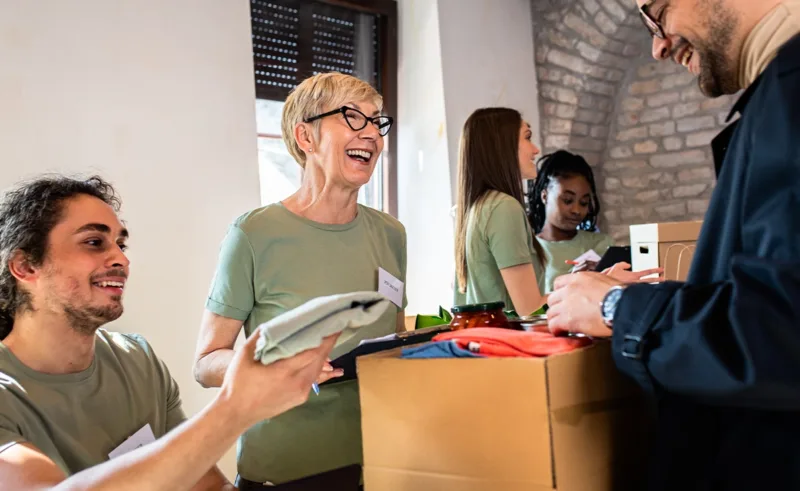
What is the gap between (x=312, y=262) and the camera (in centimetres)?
153

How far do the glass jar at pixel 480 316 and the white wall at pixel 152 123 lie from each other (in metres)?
2.11

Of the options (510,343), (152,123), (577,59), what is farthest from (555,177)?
(510,343)

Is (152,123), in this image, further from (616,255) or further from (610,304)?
(610,304)

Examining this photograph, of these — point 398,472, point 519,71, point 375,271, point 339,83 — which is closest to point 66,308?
point 375,271

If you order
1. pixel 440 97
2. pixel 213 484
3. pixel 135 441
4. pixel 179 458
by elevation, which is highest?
pixel 440 97

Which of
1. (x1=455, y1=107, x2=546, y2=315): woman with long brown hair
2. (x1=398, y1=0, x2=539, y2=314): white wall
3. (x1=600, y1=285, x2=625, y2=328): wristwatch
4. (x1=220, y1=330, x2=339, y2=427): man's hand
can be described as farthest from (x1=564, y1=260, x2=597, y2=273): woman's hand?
(x1=220, y1=330, x2=339, y2=427): man's hand

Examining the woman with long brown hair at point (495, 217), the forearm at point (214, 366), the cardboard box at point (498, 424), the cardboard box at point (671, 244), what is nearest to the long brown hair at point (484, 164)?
the woman with long brown hair at point (495, 217)

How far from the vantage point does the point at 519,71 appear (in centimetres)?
415

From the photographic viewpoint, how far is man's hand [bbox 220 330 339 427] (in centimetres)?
Answer: 84

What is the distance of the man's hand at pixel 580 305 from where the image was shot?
868 millimetres

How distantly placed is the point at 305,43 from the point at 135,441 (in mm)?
2727

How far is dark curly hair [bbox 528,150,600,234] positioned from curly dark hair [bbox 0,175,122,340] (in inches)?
94.5

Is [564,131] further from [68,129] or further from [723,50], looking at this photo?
[723,50]

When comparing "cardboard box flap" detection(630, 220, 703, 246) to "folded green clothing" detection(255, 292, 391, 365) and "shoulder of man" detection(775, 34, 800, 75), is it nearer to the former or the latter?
"shoulder of man" detection(775, 34, 800, 75)
